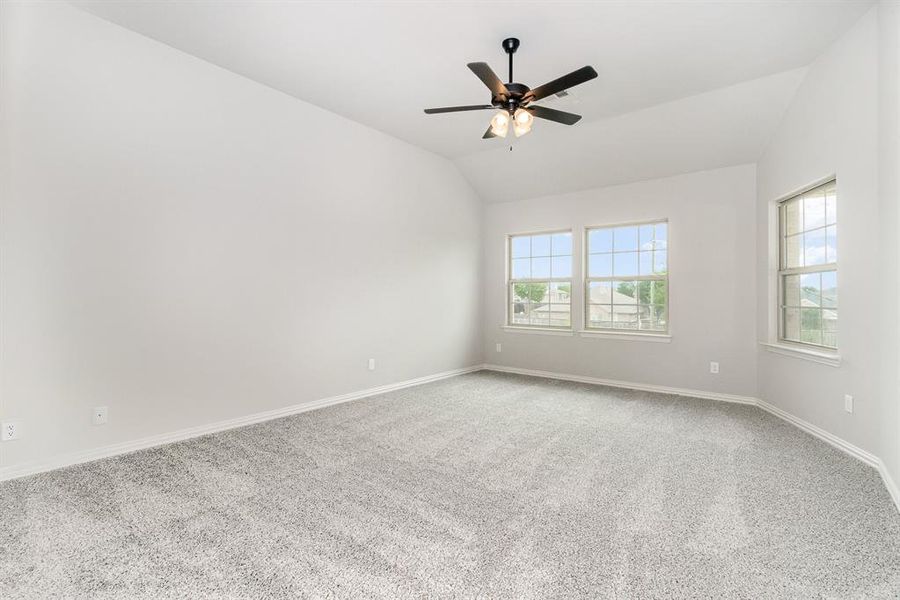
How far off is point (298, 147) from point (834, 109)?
4446 millimetres

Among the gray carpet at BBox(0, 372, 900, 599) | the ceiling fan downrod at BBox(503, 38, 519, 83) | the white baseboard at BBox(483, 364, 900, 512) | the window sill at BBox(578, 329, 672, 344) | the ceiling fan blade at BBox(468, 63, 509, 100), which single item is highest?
the ceiling fan downrod at BBox(503, 38, 519, 83)

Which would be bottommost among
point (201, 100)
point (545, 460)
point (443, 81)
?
point (545, 460)

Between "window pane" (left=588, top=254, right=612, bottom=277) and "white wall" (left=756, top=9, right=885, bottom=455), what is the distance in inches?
78.8

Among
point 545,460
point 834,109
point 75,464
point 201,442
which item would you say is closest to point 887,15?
point 834,109

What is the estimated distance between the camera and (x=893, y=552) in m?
1.81

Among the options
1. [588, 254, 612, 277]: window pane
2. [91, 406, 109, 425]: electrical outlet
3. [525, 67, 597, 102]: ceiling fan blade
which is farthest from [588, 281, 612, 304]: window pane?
[91, 406, 109, 425]: electrical outlet

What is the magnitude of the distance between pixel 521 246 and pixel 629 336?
80.5 inches

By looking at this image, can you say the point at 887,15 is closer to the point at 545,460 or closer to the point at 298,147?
the point at 545,460

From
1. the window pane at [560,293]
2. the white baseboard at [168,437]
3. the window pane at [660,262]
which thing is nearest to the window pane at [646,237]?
the window pane at [660,262]

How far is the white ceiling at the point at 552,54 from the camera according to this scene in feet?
8.98

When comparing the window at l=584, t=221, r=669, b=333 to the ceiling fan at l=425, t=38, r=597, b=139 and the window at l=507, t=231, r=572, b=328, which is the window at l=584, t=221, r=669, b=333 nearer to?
the window at l=507, t=231, r=572, b=328

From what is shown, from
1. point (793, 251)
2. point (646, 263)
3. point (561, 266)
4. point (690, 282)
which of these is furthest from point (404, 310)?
point (793, 251)

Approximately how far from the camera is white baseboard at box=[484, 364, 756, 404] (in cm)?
453

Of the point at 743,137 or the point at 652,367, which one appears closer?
the point at 743,137
